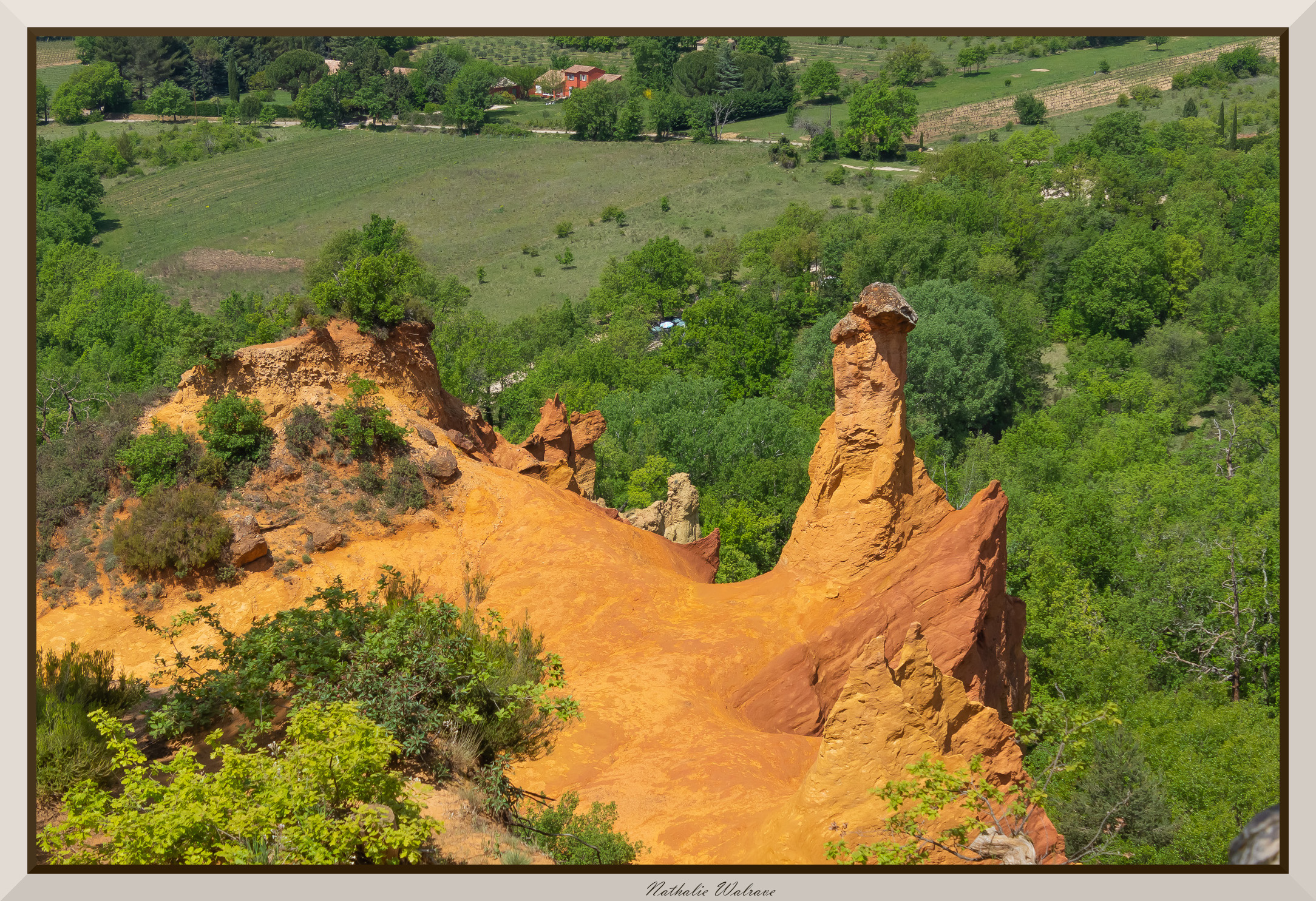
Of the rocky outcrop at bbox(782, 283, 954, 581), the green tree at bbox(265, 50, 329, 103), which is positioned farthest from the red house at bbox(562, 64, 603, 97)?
the rocky outcrop at bbox(782, 283, 954, 581)

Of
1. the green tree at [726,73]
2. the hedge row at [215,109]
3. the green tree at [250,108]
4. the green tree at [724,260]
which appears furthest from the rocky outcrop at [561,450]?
the green tree at [726,73]

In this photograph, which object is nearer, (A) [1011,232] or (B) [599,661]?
(B) [599,661]

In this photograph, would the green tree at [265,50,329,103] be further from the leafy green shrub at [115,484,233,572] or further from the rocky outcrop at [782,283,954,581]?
the rocky outcrop at [782,283,954,581]

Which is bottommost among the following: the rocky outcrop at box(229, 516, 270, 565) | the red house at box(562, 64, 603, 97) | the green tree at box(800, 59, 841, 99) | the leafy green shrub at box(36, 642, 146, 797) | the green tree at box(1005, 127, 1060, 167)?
the leafy green shrub at box(36, 642, 146, 797)

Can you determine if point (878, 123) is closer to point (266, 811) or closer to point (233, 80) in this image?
point (233, 80)

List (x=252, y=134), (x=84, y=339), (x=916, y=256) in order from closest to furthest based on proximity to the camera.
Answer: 1. (x=84, y=339)
2. (x=916, y=256)
3. (x=252, y=134)

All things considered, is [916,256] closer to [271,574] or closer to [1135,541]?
[1135,541]

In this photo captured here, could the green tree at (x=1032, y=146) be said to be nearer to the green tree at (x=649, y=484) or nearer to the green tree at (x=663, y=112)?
the green tree at (x=663, y=112)

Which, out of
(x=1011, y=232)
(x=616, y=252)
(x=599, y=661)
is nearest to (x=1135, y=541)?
(x=599, y=661)
